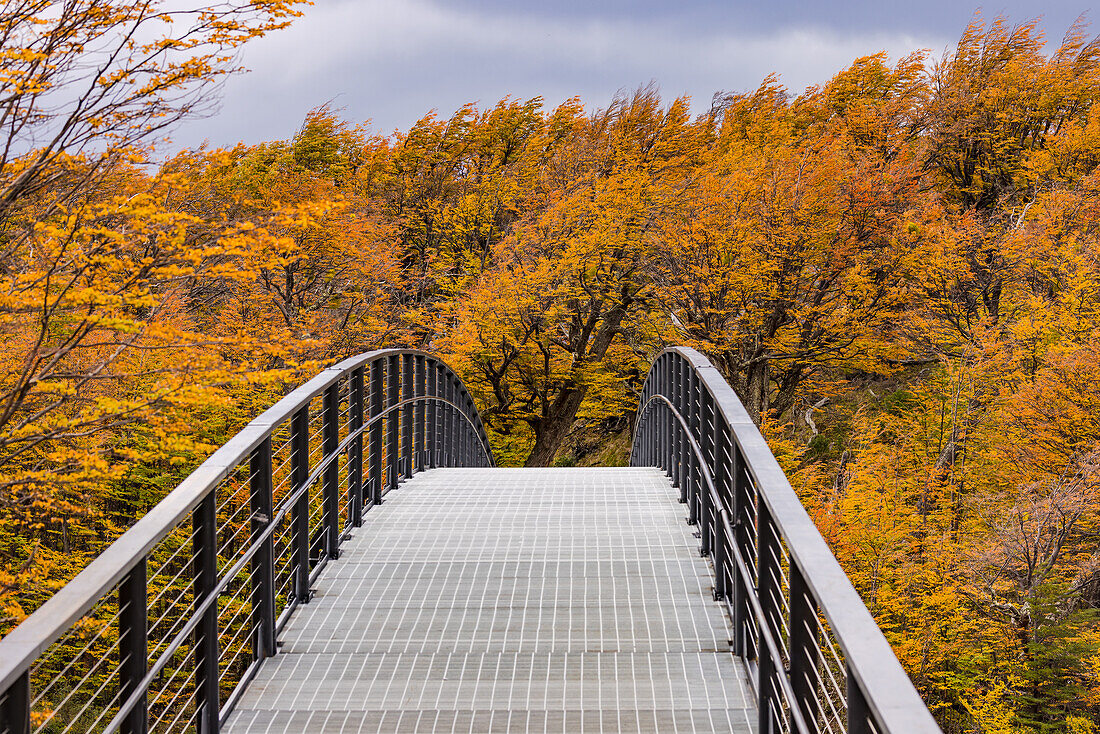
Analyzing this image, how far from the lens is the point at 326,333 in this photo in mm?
19750

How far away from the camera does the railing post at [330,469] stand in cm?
493

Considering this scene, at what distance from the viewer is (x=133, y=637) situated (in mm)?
2361

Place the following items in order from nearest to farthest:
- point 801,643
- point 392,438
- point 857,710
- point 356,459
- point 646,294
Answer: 1. point 857,710
2. point 801,643
3. point 356,459
4. point 392,438
5. point 646,294

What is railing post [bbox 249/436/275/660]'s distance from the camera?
3756 mm

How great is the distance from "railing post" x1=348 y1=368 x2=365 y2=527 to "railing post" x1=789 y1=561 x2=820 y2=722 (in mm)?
4022

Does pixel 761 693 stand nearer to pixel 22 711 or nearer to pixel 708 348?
pixel 22 711

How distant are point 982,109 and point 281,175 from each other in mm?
24458

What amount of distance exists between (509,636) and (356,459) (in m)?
2.31

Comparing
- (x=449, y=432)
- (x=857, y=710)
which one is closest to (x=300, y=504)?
(x=857, y=710)

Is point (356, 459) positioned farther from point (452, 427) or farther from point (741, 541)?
point (452, 427)

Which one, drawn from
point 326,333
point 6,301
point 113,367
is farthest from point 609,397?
point 6,301

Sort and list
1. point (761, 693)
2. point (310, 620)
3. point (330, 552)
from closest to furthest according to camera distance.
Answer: point (761, 693), point (310, 620), point (330, 552)

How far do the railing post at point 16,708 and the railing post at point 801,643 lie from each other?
1.79 meters

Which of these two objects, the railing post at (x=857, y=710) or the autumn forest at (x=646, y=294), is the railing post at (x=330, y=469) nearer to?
the autumn forest at (x=646, y=294)
